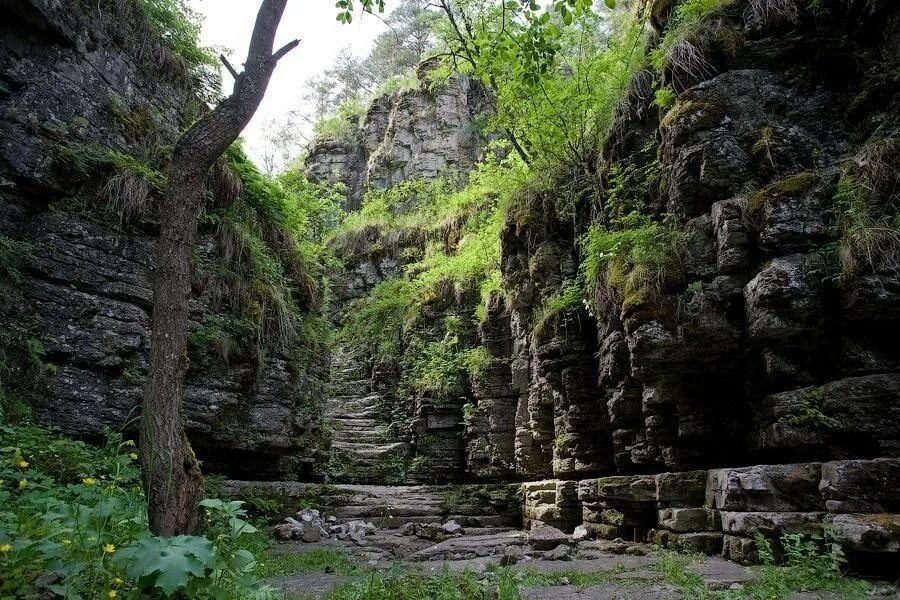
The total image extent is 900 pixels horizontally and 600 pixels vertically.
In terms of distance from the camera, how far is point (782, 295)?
5500 mm

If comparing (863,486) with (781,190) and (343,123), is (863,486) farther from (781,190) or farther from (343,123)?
(343,123)

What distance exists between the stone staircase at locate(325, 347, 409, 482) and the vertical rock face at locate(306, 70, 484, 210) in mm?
10035

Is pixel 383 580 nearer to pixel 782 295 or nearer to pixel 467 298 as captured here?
pixel 782 295

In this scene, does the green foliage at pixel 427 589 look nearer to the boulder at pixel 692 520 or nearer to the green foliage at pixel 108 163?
the boulder at pixel 692 520

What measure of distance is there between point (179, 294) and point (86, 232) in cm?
480

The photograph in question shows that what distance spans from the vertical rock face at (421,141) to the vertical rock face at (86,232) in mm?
16789

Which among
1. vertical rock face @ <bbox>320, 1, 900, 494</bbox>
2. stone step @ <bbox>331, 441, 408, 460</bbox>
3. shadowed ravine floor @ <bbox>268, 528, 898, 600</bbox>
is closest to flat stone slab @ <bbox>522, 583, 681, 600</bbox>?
shadowed ravine floor @ <bbox>268, 528, 898, 600</bbox>

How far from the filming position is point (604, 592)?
14.5 ft

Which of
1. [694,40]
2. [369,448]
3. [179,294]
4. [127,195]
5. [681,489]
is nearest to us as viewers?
[179,294]

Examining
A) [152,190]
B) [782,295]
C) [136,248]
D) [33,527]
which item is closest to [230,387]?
[136,248]

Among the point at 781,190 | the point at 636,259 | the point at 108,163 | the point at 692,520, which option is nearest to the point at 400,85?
the point at 108,163

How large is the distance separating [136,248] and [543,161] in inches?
299

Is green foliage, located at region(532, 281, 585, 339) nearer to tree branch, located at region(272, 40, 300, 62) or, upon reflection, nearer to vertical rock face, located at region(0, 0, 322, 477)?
vertical rock face, located at region(0, 0, 322, 477)

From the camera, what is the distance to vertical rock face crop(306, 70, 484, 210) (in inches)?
995
